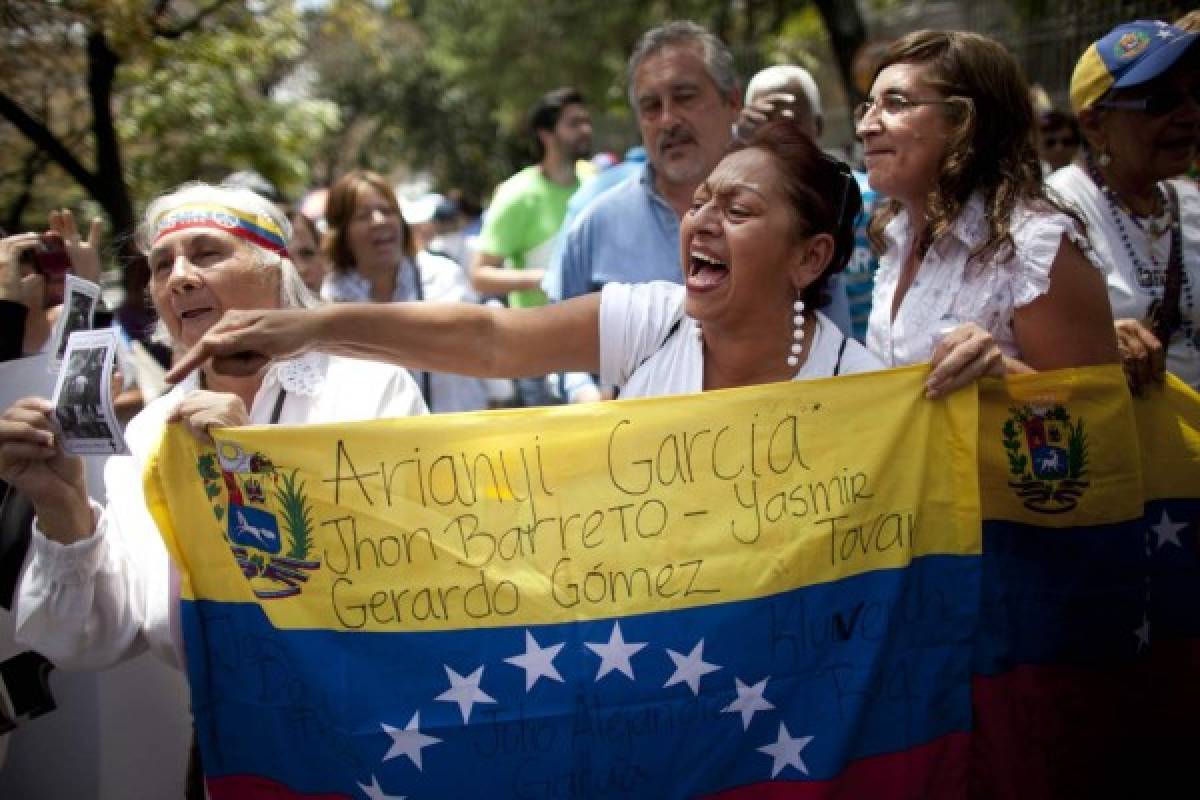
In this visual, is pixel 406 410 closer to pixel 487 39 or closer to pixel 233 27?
pixel 233 27

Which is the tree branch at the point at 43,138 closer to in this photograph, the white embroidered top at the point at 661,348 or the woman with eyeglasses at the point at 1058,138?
the white embroidered top at the point at 661,348

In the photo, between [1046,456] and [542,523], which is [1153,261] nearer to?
[1046,456]

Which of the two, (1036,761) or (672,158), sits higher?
(672,158)

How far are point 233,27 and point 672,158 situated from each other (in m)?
6.06

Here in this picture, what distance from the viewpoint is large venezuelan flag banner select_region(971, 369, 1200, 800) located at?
2686 millimetres

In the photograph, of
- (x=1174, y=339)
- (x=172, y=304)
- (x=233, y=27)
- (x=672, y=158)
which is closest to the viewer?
(x=172, y=304)

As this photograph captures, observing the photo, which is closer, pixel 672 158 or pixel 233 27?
pixel 672 158

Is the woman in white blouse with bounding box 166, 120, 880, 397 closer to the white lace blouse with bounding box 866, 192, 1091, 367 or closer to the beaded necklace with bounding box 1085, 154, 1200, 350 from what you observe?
the white lace blouse with bounding box 866, 192, 1091, 367

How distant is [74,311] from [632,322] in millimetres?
1280

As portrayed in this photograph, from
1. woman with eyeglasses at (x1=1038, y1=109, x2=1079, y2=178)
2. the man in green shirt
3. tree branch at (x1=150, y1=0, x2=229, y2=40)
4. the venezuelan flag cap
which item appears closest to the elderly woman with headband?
the venezuelan flag cap

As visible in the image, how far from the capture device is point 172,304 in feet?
9.37

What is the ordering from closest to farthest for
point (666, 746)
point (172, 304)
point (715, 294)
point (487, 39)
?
point (666, 746) → point (715, 294) → point (172, 304) → point (487, 39)

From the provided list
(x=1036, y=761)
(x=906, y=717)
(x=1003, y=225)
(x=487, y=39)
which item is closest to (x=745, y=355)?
(x=1003, y=225)

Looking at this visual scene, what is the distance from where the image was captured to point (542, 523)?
2.46 meters
